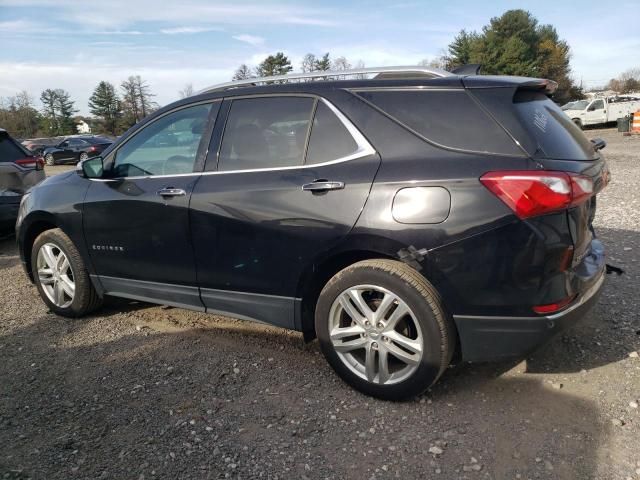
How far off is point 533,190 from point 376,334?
1.11 meters

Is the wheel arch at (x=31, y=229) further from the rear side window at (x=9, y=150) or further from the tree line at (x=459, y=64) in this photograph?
the tree line at (x=459, y=64)

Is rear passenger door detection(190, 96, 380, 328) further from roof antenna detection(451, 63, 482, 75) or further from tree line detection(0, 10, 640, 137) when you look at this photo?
tree line detection(0, 10, 640, 137)

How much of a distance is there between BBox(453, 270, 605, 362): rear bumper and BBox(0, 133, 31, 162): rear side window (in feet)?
22.1

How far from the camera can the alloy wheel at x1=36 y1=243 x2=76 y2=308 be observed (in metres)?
4.38

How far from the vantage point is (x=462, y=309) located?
266 cm

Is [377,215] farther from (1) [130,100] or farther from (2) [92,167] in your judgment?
(1) [130,100]

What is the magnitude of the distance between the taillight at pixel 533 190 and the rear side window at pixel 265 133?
115 cm

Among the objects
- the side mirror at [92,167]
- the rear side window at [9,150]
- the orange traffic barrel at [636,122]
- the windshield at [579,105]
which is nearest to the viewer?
the side mirror at [92,167]

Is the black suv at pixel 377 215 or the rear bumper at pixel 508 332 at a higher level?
the black suv at pixel 377 215

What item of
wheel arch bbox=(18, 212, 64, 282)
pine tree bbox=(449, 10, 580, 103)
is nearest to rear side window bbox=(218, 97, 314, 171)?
wheel arch bbox=(18, 212, 64, 282)

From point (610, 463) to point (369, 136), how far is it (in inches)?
77.4

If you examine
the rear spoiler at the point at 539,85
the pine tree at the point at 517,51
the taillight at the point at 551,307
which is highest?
the pine tree at the point at 517,51

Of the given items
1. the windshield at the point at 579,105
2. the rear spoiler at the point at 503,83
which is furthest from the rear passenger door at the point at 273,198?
the windshield at the point at 579,105

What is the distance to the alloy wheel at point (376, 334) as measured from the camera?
9.31ft
